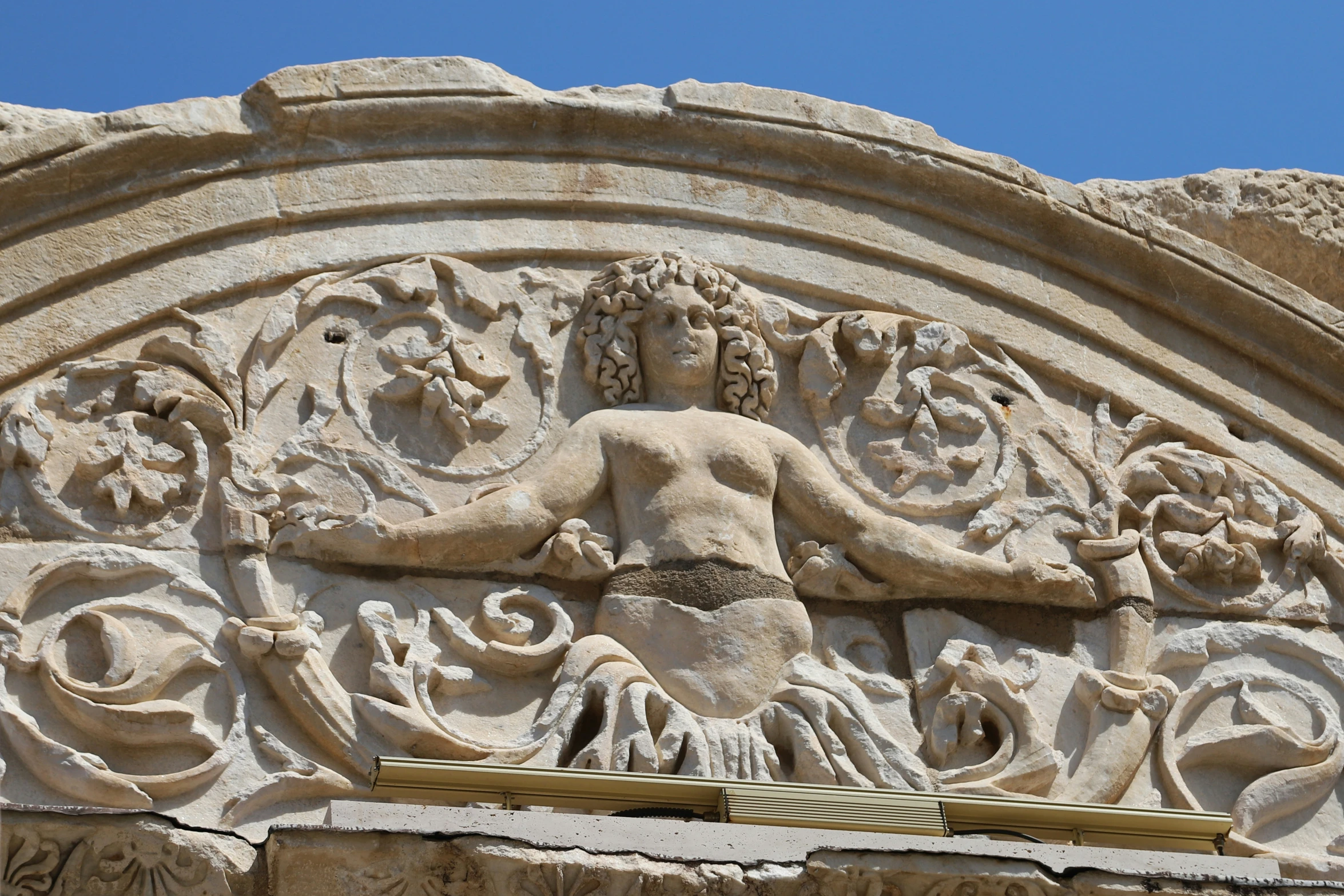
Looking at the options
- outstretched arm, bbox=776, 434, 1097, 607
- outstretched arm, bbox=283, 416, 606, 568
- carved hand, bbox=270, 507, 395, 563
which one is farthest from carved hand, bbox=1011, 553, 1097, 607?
carved hand, bbox=270, 507, 395, 563

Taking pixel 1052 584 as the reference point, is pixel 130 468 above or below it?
below

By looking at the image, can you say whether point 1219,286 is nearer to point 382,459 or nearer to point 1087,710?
point 1087,710

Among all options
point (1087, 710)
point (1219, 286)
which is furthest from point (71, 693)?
point (1219, 286)

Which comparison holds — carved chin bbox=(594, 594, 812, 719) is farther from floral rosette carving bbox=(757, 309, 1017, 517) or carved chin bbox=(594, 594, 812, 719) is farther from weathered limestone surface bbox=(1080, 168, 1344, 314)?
weathered limestone surface bbox=(1080, 168, 1344, 314)

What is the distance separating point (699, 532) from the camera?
5660mm

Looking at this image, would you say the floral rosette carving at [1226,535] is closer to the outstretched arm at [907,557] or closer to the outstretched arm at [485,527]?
the outstretched arm at [907,557]

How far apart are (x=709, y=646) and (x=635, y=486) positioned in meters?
0.54

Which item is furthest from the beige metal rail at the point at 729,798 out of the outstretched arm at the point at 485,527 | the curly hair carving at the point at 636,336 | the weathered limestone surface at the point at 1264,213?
the weathered limestone surface at the point at 1264,213

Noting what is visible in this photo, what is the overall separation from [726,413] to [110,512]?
1685 millimetres

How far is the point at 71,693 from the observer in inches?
199

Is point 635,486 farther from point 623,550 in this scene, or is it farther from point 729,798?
point 729,798

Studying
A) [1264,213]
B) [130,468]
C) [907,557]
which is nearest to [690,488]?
[907,557]

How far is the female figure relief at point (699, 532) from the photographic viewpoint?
5414 millimetres

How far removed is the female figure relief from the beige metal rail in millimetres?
172
